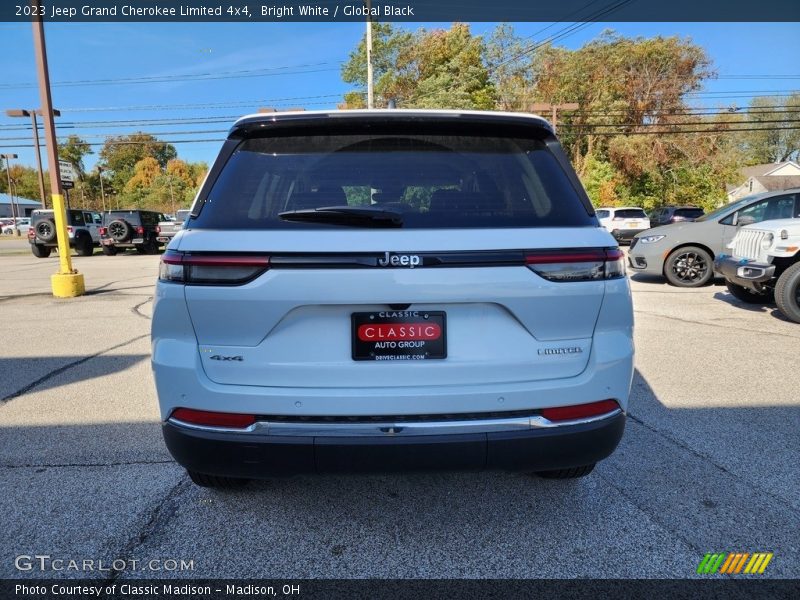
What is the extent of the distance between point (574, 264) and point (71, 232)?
23.0 meters

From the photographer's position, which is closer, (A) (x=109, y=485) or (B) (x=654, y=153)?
(A) (x=109, y=485)

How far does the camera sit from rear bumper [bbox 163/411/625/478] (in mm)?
1891

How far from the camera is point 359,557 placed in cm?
216

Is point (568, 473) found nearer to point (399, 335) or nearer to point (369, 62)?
point (399, 335)

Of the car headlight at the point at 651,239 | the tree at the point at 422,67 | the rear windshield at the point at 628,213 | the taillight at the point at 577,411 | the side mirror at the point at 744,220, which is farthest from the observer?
the tree at the point at 422,67

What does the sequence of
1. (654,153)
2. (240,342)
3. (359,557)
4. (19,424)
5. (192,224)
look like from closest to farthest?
(240,342) < (192,224) < (359,557) < (19,424) < (654,153)

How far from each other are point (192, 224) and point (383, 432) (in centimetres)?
110

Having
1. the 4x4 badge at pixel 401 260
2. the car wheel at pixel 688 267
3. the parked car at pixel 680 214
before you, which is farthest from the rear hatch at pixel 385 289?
the parked car at pixel 680 214

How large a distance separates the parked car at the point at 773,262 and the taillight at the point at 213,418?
6803 mm

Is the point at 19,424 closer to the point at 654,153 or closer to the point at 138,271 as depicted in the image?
the point at 138,271

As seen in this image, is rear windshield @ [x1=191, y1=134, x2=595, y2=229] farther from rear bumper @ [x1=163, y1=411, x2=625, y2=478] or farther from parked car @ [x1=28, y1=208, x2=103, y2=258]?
parked car @ [x1=28, y1=208, x2=103, y2=258]

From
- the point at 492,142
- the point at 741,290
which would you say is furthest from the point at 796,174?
the point at 492,142

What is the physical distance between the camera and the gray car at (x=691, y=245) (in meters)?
9.14

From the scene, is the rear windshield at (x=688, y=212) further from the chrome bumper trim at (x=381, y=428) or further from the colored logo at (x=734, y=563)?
the chrome bumper trim at (x=381, y=428)
